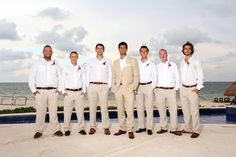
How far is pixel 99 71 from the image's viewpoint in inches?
303

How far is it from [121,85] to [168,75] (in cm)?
118

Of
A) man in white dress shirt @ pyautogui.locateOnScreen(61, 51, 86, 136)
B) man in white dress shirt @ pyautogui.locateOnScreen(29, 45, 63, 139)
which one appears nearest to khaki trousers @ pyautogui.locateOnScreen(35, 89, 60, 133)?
man in white dress shirt @ pyautogui.locateOnScreen(29, 45, 63, 139)

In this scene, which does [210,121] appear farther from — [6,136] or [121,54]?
[6,136]

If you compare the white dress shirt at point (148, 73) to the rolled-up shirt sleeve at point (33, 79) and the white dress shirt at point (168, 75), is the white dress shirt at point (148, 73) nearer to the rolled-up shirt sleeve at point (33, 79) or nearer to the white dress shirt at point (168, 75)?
the white dress shirt at point (168, 75)

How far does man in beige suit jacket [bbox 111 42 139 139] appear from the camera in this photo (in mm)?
7371

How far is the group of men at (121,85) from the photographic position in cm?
738

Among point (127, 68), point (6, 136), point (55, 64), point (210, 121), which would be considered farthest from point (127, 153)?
point (210, 121)

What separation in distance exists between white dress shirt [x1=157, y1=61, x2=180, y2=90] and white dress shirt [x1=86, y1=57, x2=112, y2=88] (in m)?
1.20

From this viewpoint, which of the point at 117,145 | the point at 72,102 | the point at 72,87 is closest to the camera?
the point at 117,145

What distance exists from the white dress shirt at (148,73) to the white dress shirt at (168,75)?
15 cm

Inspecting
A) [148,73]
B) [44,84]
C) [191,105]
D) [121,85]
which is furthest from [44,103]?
[191,105]

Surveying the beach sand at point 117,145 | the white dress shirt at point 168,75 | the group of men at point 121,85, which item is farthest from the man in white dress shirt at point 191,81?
the beach sand at point 117,145

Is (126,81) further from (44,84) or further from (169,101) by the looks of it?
(44,84)

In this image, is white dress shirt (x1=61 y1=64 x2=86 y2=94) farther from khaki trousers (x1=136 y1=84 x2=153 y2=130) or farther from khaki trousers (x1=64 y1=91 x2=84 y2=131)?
khaki trousers (x1=136 y1=84 x2=153 y2=130)
